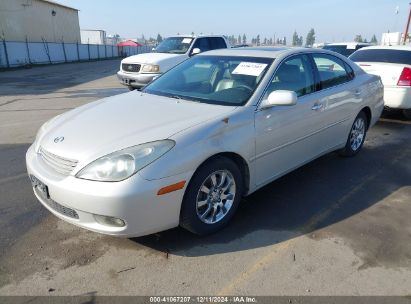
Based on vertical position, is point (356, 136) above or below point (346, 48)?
below

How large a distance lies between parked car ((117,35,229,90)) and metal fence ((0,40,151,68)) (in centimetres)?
1614

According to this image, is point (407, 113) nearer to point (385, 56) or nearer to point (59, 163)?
point (385, 56)

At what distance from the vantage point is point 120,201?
2.69 metres

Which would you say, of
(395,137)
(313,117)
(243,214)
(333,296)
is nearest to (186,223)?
(243,214)

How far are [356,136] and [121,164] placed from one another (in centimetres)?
400

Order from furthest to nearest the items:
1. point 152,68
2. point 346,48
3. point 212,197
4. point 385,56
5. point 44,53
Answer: point 44,53 < point 346,48 < point 152,68 < point 385,56 < point 212,197

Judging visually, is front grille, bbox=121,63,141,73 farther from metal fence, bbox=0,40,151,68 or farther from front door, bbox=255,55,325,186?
metal fence, bbox=0,40,151,68

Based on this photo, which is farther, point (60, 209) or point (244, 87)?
point (244, 87)

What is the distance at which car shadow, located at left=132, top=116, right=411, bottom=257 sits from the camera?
3.32 metres

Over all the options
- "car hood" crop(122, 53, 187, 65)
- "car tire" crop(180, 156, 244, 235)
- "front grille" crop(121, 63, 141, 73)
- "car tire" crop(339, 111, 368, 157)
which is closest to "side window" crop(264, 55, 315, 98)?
"car tire" crop(180, 156, 244, 235)

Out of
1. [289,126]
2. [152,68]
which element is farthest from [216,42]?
[289,126]

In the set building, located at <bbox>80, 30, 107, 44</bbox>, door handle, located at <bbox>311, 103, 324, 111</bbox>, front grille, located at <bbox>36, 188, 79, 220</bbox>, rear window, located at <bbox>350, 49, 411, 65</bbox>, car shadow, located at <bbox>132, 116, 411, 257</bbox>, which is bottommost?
car shadow, located at <bbox>132, 116, 411, 257</bbox>

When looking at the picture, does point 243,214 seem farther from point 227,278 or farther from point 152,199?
point 152,199

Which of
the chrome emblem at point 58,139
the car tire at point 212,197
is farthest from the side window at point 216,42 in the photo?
the chrome emblem at point 58,139
